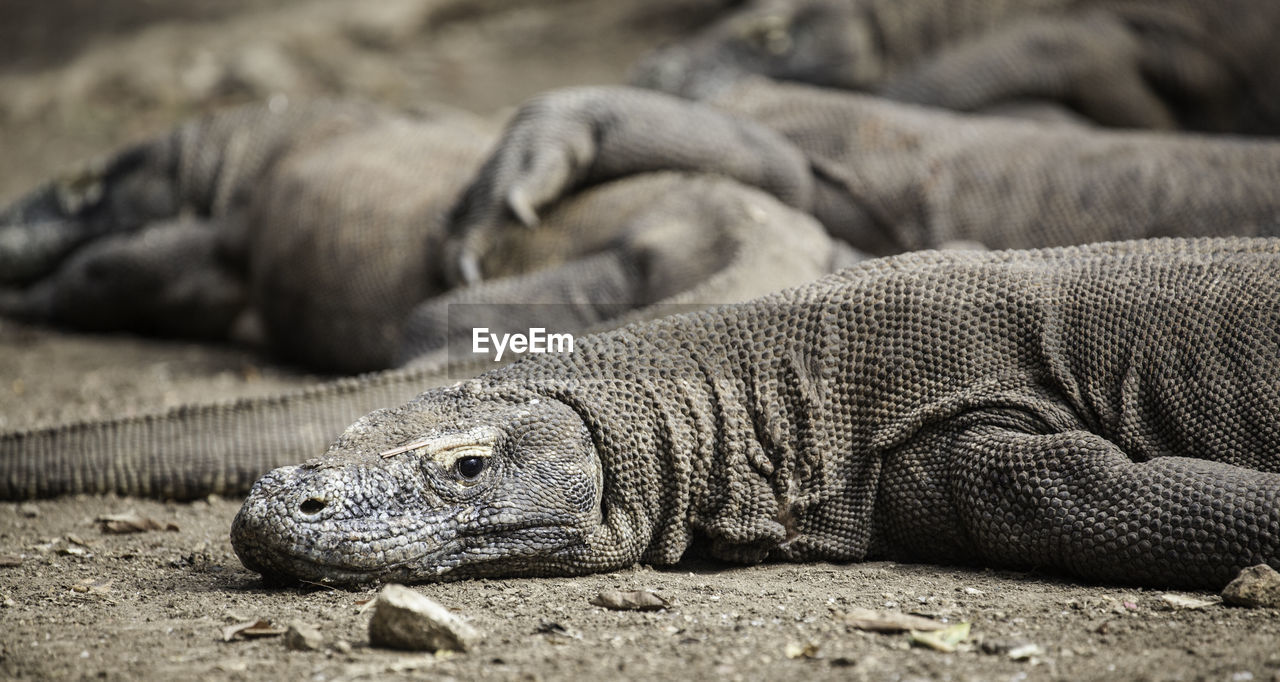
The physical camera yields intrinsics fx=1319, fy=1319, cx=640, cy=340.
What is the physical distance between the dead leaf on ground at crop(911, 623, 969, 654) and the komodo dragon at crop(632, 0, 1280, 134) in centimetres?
595

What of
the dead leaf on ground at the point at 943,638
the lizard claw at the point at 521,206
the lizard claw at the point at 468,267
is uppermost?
the lizard claw at the point at 521,206

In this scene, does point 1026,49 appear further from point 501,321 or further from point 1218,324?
point 1218,324

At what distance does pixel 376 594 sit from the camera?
3.13 meters

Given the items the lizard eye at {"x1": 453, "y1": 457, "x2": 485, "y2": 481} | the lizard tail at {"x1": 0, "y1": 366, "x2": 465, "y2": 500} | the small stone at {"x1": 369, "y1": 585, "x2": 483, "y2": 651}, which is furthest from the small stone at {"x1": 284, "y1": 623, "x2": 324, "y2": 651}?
the lizard tail at {"x1": 0, "y1": 366, "x2": 465, "y2": 500}

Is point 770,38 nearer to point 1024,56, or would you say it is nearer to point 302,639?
point 1024,56

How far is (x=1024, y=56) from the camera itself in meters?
8.66

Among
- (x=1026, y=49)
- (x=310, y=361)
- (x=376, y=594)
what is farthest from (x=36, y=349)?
(x=1026, y=49)

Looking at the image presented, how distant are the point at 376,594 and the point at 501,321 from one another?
9.48 feet

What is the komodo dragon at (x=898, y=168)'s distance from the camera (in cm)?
623

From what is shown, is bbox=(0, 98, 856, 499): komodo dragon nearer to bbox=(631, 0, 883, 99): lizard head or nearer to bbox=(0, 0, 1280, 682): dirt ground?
bbox=(0, 0, 1280, 682): dirt ground

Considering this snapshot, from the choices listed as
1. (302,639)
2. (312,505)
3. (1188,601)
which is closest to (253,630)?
(302,639)

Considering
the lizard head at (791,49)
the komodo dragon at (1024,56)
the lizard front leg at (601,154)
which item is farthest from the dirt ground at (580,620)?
the komodo dragon at (1024,56)

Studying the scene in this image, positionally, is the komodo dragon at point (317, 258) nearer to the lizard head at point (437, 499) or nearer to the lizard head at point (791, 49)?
the lizard head at point (437, 499)

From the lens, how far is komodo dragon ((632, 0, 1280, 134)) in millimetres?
8633
